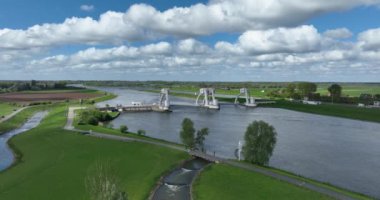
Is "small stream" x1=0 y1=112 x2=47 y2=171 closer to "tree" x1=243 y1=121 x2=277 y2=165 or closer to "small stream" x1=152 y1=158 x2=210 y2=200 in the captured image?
"small stream" x1=152 y1=158 x2=210 y2=200

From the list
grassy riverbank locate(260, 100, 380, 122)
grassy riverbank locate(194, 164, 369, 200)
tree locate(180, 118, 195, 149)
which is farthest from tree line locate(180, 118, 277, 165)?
grassy riverbank locate(260, 100, 380, 122)

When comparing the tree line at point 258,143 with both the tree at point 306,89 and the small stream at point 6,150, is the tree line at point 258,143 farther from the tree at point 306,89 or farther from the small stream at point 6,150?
the tree at point 306,89

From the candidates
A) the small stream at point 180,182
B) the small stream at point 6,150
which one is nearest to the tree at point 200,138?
the small stream at point 180,182

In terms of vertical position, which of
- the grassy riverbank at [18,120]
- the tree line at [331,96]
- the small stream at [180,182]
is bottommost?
the grassy riverbank at [18,120]

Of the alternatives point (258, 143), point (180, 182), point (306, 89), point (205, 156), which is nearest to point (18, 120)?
point (205, 156)

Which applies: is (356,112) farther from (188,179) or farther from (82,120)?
(188,179)

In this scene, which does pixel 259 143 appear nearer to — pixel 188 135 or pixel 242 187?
pixel 242 187

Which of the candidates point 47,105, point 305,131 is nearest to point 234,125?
point 305,131
